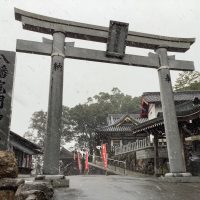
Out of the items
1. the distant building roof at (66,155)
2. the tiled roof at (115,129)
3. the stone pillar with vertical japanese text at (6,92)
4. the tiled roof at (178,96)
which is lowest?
the stone pillar with vertical japanese text at (6,92)

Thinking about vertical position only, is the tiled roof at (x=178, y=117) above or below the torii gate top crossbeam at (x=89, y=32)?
below

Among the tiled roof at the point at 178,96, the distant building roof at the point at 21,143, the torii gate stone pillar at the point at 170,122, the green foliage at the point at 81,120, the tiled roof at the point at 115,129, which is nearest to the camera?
the torii gate stone pillar at the point at 170,122

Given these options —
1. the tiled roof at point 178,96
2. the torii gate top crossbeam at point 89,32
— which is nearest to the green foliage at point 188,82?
the tiled roof at point 178,96

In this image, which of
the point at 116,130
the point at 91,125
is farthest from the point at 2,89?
the point at 91,125

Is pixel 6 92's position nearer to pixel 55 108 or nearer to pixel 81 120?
pixel 55 108

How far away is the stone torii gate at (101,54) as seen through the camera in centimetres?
923

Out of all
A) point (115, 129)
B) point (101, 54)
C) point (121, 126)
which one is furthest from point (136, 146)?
point (101, 54)

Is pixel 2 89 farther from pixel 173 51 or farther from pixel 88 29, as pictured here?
pixel 173 51

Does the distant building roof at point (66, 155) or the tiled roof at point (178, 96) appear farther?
the distant building roof at point (66, 155)

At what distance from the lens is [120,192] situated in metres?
6.57

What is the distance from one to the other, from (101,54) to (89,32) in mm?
1026

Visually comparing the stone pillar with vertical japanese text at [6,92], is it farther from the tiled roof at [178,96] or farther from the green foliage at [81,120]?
the green foliage at [81,120]

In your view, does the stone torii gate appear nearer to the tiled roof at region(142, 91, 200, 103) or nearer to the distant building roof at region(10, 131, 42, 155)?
the distant building roof at region(10, 131, 42, 155)

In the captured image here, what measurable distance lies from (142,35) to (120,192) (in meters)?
7.55
